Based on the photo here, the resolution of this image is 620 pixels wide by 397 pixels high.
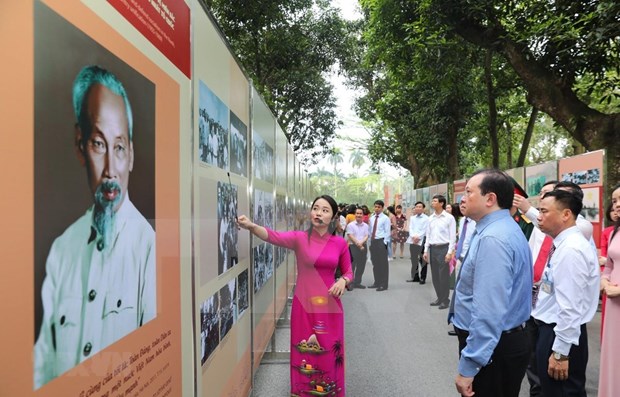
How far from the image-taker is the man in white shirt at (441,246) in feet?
25.8

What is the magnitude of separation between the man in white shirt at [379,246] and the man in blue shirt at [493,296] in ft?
22.8

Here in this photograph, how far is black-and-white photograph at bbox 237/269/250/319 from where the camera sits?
3094mm

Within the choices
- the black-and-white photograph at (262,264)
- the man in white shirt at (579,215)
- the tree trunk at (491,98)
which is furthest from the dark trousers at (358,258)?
the man in white shirt at (579,215)

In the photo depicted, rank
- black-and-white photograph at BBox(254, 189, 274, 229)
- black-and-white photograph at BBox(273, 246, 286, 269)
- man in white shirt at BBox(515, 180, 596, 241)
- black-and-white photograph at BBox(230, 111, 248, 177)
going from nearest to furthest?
black-and-white photograph at BBox(230, 111, 248, 177) → man in white shirt at BBox(515, 180, 596, 241) → black-and-white photograph at BBox(254, 189, 274, 229) → black-and-white photograph at BBox(273, 246, 286, 269)

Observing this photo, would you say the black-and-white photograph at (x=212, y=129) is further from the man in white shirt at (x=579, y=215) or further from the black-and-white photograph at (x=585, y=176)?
the black-and-white photograph at (x=585, y=176)

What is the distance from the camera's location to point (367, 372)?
4.73 m

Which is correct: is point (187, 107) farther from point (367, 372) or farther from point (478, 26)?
point (478, 26)

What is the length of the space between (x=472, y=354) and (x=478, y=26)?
874cm

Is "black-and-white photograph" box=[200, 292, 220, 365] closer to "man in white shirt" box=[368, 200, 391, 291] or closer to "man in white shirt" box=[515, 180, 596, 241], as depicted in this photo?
"man in white shirt" box=[515, 180, 596, 241]

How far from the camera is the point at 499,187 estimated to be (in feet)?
7.97

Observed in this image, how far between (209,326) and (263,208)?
2150 mm

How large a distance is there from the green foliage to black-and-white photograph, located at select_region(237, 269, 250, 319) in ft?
29.4

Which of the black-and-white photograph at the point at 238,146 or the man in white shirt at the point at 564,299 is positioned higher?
the black-and-white photograph at the point at 238,146

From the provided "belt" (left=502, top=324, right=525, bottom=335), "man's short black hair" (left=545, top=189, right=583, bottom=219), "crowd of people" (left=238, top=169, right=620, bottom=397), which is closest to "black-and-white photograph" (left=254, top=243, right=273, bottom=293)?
"crowd of people" (left=238, top=169, right=620, bottom=397)
